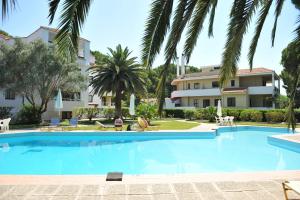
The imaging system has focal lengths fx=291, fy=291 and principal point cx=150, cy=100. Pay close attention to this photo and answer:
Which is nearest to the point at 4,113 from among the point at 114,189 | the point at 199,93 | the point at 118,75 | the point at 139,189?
the point at 118,75

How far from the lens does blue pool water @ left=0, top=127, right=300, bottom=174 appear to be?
11391 millimetres

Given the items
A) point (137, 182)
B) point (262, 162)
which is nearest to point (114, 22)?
point (137, 182)

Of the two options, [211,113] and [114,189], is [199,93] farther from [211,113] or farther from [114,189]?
[114,189]

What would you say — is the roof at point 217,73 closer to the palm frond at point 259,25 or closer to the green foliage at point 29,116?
the green foliage at point 29,116

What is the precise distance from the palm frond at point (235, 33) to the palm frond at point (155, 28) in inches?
68.2

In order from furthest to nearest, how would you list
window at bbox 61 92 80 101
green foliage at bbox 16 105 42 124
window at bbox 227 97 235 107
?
1. window at bbox 227 97 235 107
2. window at bbox 61 92 80 101
3. green foliage at bbox 16 105 42 124

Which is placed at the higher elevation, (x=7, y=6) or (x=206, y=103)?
(x=206, y=103)

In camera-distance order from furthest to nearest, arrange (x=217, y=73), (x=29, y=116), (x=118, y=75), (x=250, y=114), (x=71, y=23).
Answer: (x=217, y=73)
(x=250, y=114)
(x=118, y=75)
(x=29, y=116)
(x=71, y=23)

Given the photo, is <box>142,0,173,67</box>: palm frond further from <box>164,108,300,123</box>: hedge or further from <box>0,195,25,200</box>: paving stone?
<box>164,108,300,123</box>: hedge

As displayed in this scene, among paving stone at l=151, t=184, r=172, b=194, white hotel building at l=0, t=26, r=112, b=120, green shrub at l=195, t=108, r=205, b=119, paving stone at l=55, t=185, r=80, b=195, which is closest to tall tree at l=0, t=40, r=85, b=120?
white hotel building at l=0, t=26, r=112, b=120

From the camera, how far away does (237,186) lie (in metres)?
5.98

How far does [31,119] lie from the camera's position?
28.1 meters

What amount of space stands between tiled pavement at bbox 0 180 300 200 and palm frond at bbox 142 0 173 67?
2448mm

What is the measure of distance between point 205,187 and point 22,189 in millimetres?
3669
